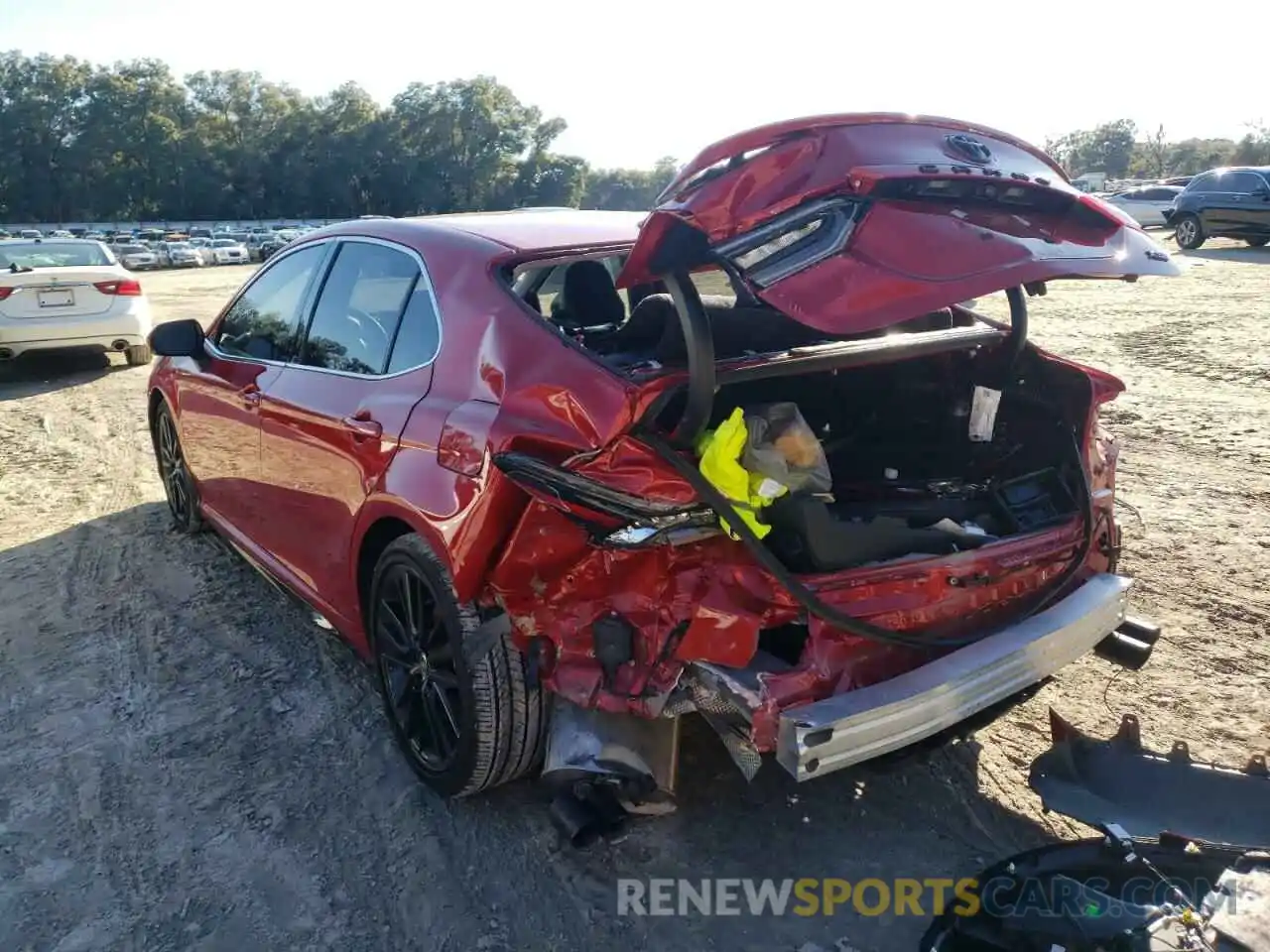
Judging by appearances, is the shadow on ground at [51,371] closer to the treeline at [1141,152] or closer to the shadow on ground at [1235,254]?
the shadow on ground at [1235,254]

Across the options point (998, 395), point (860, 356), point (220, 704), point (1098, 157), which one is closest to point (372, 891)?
point (220, 704)

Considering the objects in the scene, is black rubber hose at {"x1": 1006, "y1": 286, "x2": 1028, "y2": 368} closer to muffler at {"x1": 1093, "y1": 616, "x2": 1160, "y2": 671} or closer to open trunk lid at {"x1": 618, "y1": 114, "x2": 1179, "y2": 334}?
open trunk lid at {"x1": 618, "y1": 114, "x2": 1179, "y2": 334}

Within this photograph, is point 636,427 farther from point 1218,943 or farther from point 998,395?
point 1218,943

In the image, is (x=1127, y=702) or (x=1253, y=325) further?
(x=1253, y=325)

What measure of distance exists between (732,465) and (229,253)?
4682 cm

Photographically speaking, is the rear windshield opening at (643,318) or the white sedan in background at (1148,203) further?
the white sedan in background at (1148,203)

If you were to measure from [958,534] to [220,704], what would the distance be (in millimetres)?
2808

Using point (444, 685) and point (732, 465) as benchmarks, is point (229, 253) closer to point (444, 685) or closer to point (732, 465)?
point (444, 685)

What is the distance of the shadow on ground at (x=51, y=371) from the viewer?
10172 mm

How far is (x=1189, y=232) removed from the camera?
68.0 feet

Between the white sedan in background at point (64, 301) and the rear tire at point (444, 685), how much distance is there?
26.6 ft

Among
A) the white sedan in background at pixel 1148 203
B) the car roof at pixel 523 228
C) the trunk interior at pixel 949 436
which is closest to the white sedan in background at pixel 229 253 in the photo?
the white sedan in background at pixel 1148 203

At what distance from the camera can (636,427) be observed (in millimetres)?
2479


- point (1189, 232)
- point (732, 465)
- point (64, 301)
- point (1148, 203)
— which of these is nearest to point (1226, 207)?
point (1189, 232)
